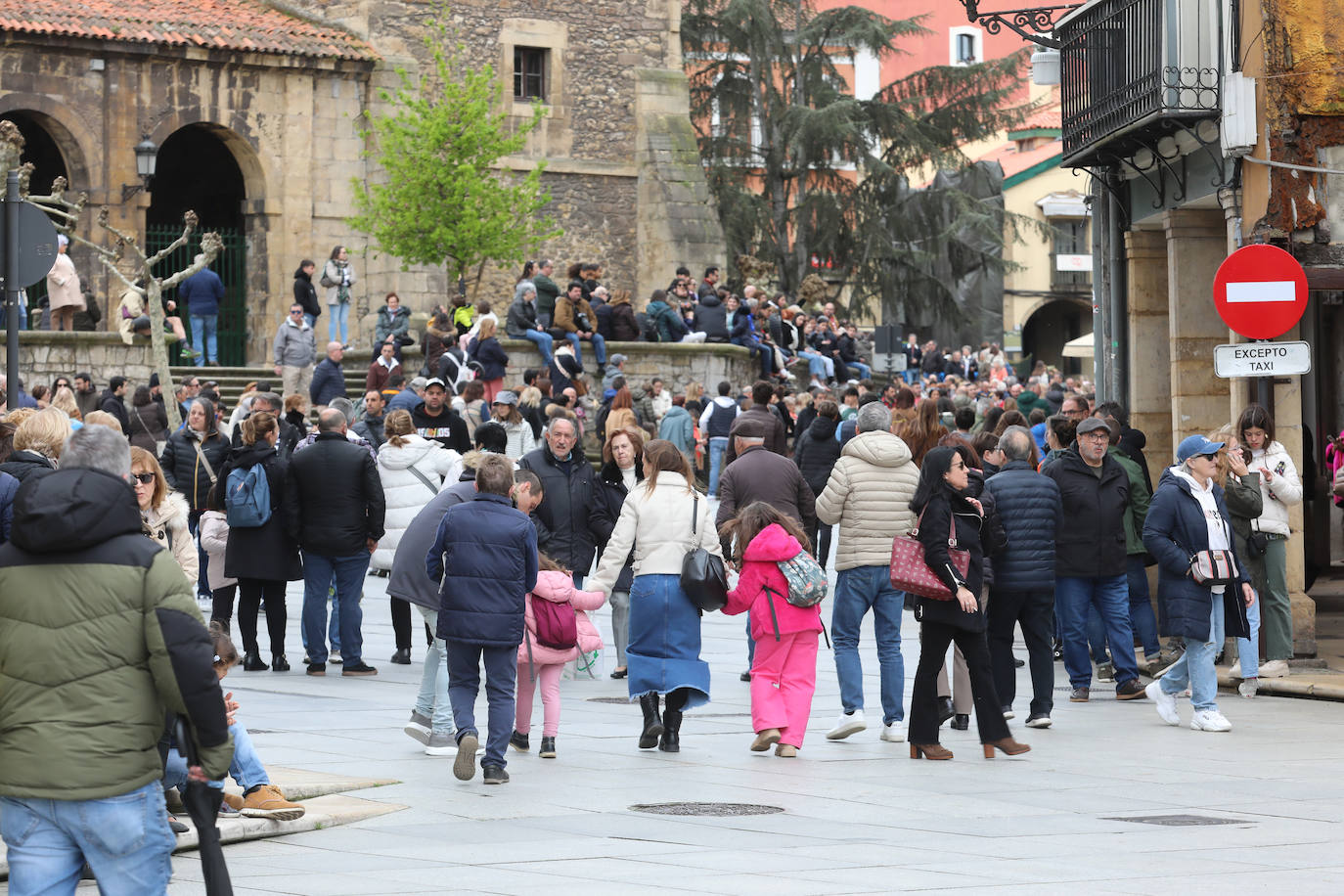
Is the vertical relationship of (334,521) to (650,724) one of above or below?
above

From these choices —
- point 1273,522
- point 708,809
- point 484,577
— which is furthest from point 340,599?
point 1273,522

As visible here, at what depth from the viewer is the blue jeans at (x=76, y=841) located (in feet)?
18.3

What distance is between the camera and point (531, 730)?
39.1ft

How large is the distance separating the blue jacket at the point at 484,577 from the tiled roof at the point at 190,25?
80.4 feet

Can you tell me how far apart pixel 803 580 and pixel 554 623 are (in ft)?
4.46

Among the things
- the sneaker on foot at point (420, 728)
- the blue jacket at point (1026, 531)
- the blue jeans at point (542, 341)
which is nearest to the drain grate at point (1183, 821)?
the blue jacket at point (1026, 531)

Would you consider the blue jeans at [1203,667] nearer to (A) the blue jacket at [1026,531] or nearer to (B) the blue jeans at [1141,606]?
(A) the blue jacket at [1026,531]

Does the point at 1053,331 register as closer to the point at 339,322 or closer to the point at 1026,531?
the point at 339,322

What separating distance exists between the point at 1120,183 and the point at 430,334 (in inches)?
476

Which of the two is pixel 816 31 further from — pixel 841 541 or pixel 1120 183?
pixel 841 541

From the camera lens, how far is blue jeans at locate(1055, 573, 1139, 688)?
1359 centimetres

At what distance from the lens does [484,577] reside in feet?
32.8

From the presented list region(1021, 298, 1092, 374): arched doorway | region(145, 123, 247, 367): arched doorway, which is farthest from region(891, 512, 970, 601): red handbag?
region(1021, 298, 1092, 374): arched doorway

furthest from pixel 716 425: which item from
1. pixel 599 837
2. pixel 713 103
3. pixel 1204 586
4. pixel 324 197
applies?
pixel 713 103
